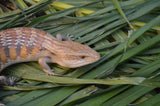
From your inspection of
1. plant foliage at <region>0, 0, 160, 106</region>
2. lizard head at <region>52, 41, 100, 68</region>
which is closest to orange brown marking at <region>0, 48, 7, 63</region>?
plant foliage at <region>0, 0, 160, 106</region>

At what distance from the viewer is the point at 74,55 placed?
8.46 ft

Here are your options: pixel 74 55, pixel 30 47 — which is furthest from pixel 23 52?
Answer: pixel 74 55

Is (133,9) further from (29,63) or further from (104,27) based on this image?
(29,63)

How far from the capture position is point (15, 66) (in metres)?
2.96

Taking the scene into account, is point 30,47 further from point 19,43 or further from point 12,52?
point 12,52

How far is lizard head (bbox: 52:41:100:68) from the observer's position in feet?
8.18

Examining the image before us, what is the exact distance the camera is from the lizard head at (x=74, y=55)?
2.49 meters

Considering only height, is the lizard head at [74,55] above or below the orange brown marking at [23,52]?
below

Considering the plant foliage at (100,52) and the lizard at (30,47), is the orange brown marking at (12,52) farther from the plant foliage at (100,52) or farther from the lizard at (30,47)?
the plant foliage at (100,52)

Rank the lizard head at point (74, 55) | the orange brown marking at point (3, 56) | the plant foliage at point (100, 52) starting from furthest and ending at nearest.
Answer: the orange brown marking at point (3, 56) → the lizard head at point (74, 55) → the plant foliage at point (100, 52)

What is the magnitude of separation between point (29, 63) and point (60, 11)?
3.29 ft

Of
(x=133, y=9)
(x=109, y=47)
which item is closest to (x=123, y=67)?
(x=109, y=47)

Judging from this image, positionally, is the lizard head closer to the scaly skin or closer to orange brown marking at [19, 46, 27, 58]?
the scaly skin

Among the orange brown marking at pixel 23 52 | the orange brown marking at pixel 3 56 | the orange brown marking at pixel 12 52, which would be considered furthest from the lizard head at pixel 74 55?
the orange brown marking at pixel 3 56
